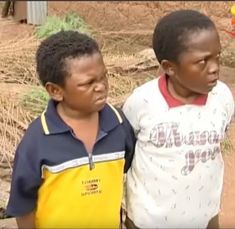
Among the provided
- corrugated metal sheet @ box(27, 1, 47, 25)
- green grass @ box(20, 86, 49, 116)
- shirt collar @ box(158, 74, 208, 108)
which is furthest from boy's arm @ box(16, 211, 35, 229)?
corrugated metal sheet @ box(27, 1, 47, 25)

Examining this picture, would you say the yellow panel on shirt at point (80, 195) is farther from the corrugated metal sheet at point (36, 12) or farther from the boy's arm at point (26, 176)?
the corrugated metal sheet at point (36, 12)

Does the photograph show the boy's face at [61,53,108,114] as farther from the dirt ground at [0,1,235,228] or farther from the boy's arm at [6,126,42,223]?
the dirt ground at [0,1,235,228]

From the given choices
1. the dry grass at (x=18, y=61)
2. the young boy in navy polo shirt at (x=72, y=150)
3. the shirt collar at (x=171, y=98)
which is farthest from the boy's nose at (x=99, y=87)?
the dry grass at (x=18, y=61)

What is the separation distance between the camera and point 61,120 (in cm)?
246

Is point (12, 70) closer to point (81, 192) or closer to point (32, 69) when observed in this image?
point (32, 69)

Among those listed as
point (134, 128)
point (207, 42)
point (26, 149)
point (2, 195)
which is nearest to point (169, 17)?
point (207, 42)

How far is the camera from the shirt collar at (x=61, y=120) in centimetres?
243

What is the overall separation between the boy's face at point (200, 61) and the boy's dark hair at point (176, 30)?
0.02m

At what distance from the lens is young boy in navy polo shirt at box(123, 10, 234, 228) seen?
242 cm

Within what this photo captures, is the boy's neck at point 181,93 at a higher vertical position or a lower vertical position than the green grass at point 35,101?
higher

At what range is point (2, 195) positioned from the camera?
411 cm

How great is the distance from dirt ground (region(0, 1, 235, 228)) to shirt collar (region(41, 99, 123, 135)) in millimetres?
1227

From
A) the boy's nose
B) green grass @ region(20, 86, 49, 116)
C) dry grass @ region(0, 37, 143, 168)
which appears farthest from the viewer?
green grass @ region(20, 86, 49, 116)

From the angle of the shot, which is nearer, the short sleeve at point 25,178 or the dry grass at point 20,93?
the short sleeve at point 25,178
